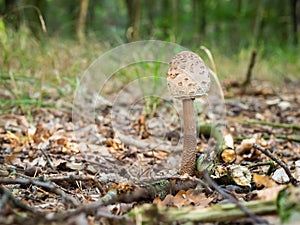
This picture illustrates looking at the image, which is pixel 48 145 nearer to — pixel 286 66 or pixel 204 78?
pixel 204 78

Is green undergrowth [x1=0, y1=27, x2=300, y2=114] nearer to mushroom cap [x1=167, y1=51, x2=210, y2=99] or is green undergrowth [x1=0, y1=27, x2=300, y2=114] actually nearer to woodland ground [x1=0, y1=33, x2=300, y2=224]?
woodland ground [x1=0, y1=33, x2=300, y2=224]

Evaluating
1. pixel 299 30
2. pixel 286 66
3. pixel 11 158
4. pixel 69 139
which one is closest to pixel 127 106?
pixel 69 139

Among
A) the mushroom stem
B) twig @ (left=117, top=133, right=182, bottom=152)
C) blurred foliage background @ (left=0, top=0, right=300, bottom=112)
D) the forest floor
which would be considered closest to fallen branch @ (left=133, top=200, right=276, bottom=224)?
the forest floor

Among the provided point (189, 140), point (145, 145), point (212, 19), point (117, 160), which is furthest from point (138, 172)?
point (212, 19)

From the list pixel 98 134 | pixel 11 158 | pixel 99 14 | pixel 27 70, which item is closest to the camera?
pixel 11 158

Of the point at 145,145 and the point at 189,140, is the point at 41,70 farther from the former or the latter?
the point at 189,140

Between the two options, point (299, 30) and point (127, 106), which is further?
point (299, 30)

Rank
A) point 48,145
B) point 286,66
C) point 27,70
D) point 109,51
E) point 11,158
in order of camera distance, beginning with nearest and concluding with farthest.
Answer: point 11,158 → point 48,145 → point 27,70 → point 109,51 → point 286,66
